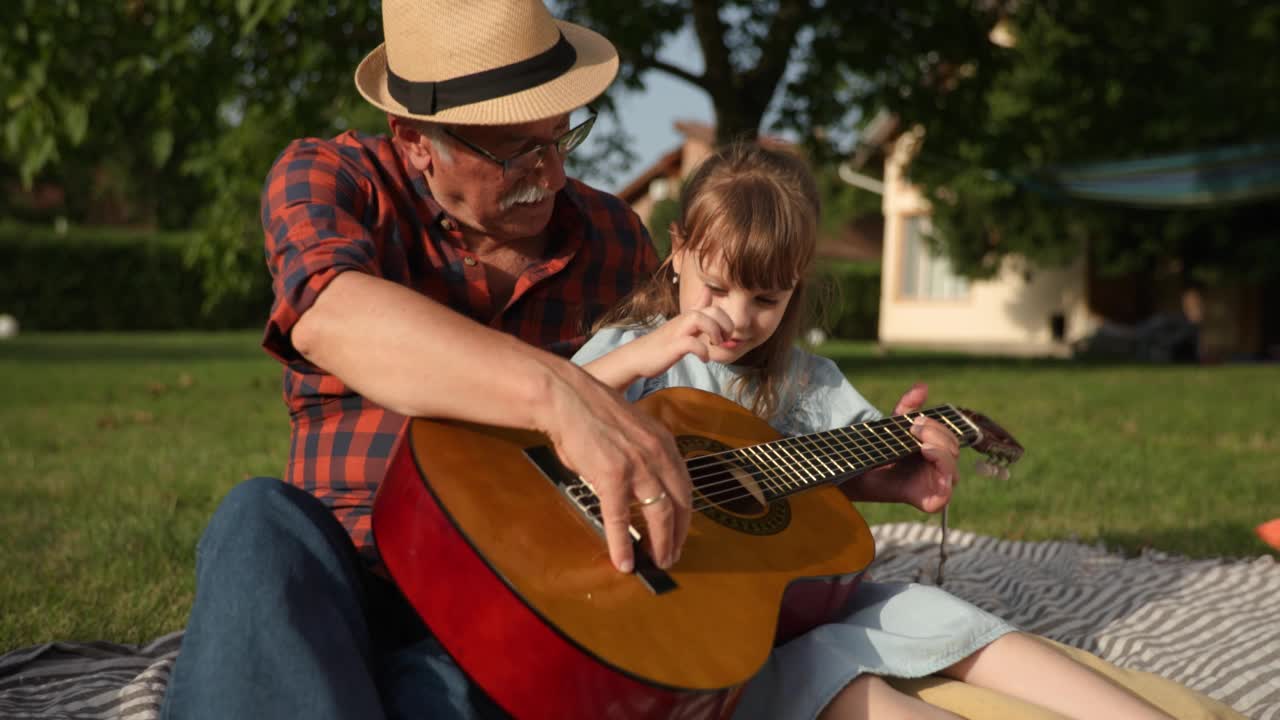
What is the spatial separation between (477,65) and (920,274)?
24.1m

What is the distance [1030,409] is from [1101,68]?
519 cm

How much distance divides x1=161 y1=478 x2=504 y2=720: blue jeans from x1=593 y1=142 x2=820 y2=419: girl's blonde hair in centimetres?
94

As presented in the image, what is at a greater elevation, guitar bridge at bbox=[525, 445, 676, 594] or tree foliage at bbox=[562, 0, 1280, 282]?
guitar bridge at bbox=[525, 445, 676, 594]

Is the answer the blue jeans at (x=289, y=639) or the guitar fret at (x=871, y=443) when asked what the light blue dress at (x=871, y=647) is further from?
the blue jeans at (x=289, y=639)

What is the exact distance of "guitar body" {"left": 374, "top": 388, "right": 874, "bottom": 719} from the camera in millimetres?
1502

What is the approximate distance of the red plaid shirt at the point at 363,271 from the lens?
1.99 meters

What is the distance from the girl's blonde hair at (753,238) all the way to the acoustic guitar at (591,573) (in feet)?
1.36

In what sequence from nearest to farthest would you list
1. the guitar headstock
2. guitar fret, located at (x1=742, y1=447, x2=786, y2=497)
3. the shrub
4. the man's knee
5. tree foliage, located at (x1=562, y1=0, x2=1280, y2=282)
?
1. the man's knee
2. guitar fret, located at (x1=742, y1=447, x2=786, y2=497)
3. the guitar headstock
4. tree foliage, located at (x1=562, y1=0, x2=1280, y2=282)
5. the shrub

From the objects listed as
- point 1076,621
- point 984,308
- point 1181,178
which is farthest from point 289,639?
point 984,308

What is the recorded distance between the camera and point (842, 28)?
35.7 feet

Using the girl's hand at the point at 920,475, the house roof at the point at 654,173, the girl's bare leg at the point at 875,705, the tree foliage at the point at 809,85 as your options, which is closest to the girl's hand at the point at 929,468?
the girl's hand at the point at 920,475

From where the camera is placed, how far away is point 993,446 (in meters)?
2.46

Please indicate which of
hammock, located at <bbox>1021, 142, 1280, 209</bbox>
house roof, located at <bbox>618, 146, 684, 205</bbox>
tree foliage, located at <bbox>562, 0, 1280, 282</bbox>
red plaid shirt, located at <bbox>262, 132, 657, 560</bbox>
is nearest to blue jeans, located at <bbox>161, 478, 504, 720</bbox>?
red plaid shirt, located at <bbox>262, 132, 657, 560</bbox>

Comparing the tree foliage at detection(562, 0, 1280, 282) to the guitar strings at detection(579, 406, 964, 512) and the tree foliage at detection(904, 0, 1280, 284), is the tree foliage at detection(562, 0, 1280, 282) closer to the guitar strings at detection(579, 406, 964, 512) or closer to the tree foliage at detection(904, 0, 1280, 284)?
the tree foliage at detection(904, 0, 1280, 284)
